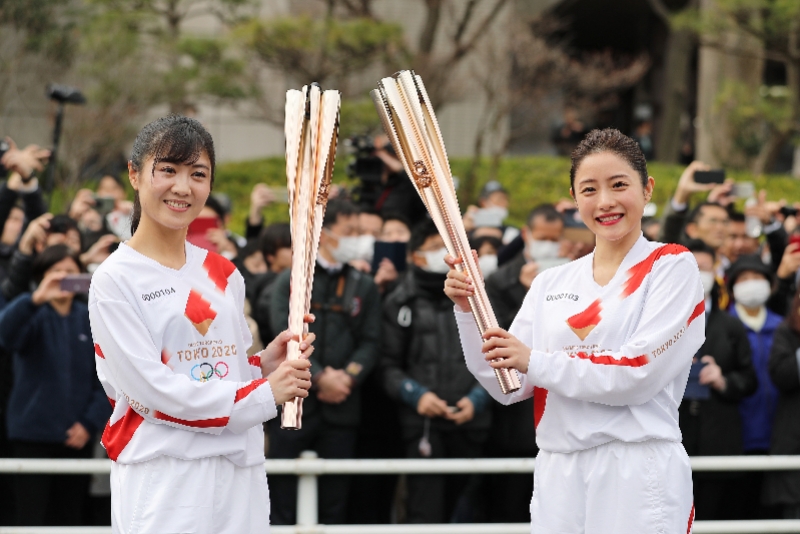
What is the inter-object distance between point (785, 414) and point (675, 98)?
34.3 feet

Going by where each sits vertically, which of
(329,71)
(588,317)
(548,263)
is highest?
(329,71)

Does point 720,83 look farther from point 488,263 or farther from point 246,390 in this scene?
point 246,390

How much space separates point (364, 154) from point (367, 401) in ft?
5.57

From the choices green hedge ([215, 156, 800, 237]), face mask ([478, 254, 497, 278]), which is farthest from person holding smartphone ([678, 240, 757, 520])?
green hedge ([215, 156, 800, 237])

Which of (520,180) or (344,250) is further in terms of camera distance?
Result: (520,180)

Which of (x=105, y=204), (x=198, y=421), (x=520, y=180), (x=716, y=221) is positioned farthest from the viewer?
(x=520, y=180)

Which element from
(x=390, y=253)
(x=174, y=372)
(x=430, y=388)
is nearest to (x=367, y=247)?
(x=390, y=253)

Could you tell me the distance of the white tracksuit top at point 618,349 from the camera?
2555 millimetres

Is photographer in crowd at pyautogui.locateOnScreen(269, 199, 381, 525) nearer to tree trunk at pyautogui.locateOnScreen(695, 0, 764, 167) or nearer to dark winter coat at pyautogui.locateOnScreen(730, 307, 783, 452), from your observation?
dark winter coat at pyautogui.locateOnScreen(730, 307, 783, 452)

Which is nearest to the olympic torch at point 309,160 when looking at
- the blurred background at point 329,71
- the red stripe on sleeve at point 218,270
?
the red stripe on sleeve at point 218,270

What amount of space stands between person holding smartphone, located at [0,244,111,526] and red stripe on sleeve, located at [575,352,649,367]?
2512 mm

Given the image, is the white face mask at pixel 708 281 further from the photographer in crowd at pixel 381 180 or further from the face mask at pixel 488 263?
the photographer in crowd at pixel 381 180

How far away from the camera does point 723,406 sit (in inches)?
182

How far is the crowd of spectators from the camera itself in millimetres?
4453
